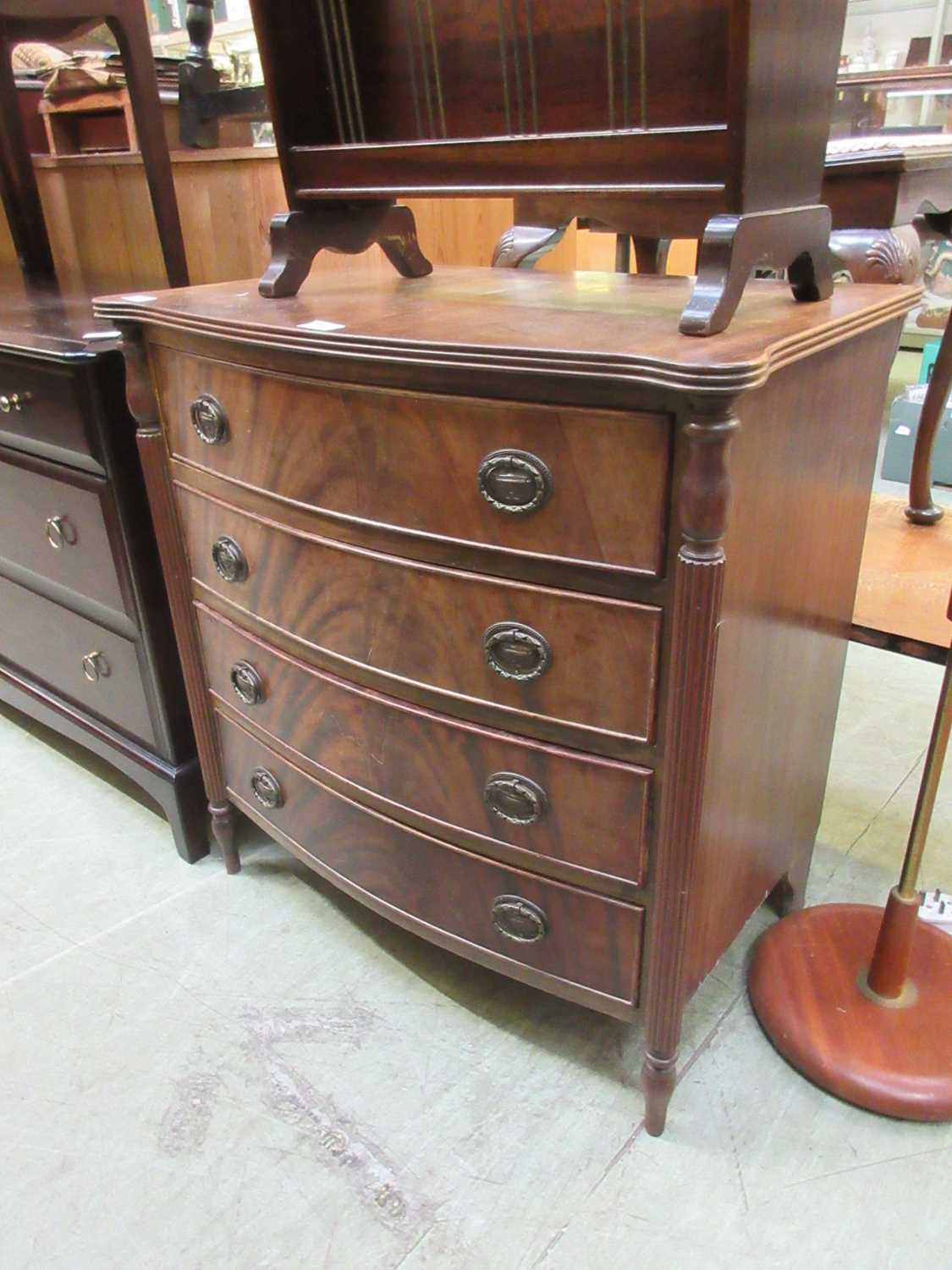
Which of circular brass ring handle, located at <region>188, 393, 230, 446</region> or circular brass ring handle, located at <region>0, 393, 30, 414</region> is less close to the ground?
circular brass ring handle, located at <region>188, 393, 230, 446</region>

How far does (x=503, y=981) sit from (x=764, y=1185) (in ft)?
1.40

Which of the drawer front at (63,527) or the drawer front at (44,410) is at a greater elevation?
the drawer front at (44,410)

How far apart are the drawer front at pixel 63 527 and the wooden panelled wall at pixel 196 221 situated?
498 millimetres

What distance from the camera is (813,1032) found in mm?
1207

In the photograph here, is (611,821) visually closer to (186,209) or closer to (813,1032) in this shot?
(813,1032)

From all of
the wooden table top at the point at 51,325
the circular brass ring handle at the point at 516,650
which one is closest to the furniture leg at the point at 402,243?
the wooden table top at the point at 51,325

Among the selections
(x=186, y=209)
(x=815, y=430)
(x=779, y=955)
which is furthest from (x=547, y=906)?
(x=186, y=209)

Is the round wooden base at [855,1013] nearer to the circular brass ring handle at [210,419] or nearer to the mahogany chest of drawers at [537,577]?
the mahogany chest of drawers at [537,577]

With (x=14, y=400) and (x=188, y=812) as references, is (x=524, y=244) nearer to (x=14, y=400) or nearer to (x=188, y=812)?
(x=14, y=400)

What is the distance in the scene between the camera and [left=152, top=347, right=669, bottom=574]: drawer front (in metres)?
0.81

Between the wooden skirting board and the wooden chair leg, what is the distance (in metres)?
0.02

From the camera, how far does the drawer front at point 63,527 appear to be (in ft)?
4.73

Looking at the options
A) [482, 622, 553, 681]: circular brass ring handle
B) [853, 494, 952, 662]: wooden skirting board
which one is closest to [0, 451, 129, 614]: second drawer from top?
[482, 622, 553, 681]: circular brass ring handle

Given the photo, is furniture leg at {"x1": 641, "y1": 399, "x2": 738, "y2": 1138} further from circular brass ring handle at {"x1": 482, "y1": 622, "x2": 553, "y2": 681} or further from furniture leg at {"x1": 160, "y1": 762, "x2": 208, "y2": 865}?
furniture leg at {"x1": 160, "y1": 762, "x2": 208, "y2": 865}
